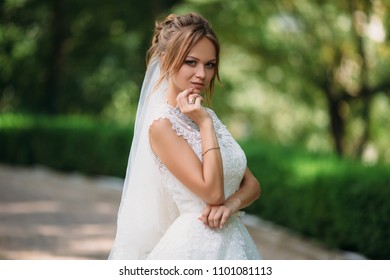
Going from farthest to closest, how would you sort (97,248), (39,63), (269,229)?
(39,63), (269,229), (97,248)

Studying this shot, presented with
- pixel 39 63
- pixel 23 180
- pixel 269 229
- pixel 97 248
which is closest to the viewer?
pixel 97 248

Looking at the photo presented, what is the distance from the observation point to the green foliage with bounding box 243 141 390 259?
7.22 m

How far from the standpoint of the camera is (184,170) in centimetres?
287

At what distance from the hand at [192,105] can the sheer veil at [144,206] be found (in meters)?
0.22

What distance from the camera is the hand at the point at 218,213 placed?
2949 mm

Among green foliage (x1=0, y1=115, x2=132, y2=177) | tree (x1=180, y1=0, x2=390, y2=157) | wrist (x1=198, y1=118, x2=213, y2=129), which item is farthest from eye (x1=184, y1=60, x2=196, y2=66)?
tree (x1=180, y1=0, x2=390, y2=157)

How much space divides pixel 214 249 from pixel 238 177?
32 cm

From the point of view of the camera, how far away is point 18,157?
15.9 m

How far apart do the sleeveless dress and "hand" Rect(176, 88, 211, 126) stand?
0.10 metres

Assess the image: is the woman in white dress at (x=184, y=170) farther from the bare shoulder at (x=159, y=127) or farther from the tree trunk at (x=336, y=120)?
the tree trunk at (x=336, y=120)

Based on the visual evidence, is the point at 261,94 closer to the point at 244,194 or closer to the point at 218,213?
the point at 244,194

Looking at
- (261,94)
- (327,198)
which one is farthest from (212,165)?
(261,94)
